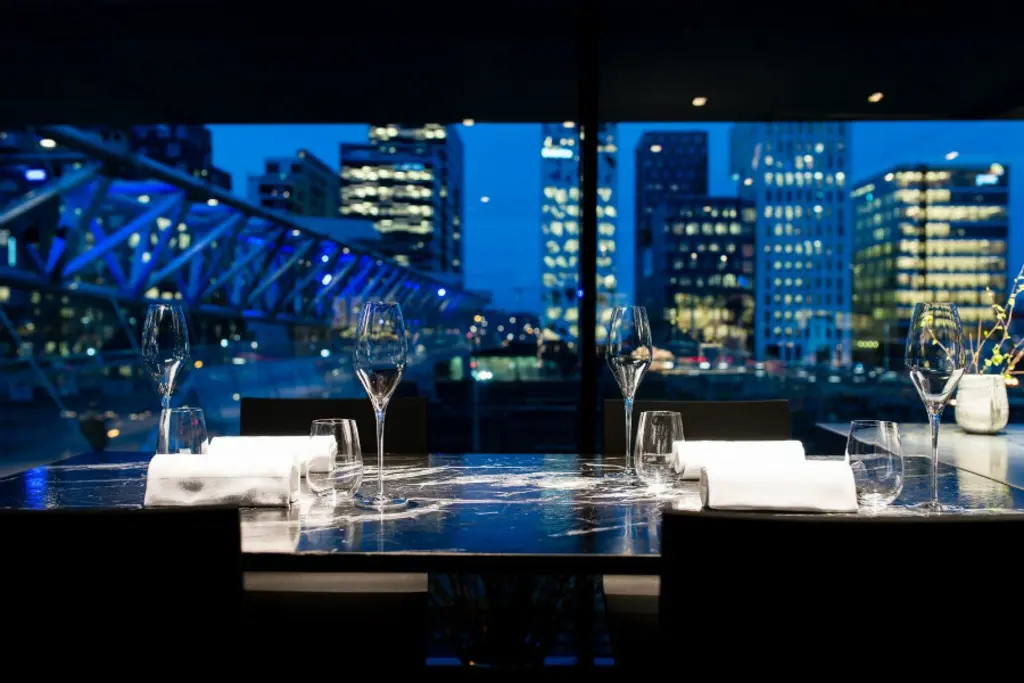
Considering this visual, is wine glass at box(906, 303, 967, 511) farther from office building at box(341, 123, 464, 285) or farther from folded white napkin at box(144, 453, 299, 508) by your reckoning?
office building at box(341, 123, 464, 285)

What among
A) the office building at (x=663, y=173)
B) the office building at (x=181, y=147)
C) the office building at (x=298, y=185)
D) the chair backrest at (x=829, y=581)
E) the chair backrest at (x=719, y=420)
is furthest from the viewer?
the office building at (x=181, y=147)

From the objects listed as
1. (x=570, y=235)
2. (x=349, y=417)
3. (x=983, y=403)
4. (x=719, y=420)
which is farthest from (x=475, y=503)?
(x=570, y=235)

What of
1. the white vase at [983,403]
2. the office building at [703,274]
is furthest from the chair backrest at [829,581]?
the office building at [703,274]

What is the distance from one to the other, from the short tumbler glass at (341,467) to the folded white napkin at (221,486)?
0.15ft

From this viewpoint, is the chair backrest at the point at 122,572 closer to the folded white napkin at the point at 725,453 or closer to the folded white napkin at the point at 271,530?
the folded white napkin at the point at 271,530

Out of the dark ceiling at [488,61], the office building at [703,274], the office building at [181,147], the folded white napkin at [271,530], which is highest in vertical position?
the dark ceiling at [488,61]

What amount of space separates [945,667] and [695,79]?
3719 mm

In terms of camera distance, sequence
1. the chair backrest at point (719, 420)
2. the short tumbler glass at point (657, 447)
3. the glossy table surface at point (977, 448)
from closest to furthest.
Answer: the short tumbler glass at point (657, 447) → the glossy table surface at point (977, 448) → the chair backrest at point (719, 420)

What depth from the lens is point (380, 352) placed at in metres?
1.30

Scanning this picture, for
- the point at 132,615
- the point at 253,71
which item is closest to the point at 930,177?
the point at 253,71

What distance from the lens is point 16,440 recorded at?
14.4ft

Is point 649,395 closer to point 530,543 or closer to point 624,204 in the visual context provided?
Answer: point 624,204

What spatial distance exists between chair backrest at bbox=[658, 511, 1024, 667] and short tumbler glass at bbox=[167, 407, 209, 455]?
2.86 ft

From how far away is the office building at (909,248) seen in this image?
402cm
